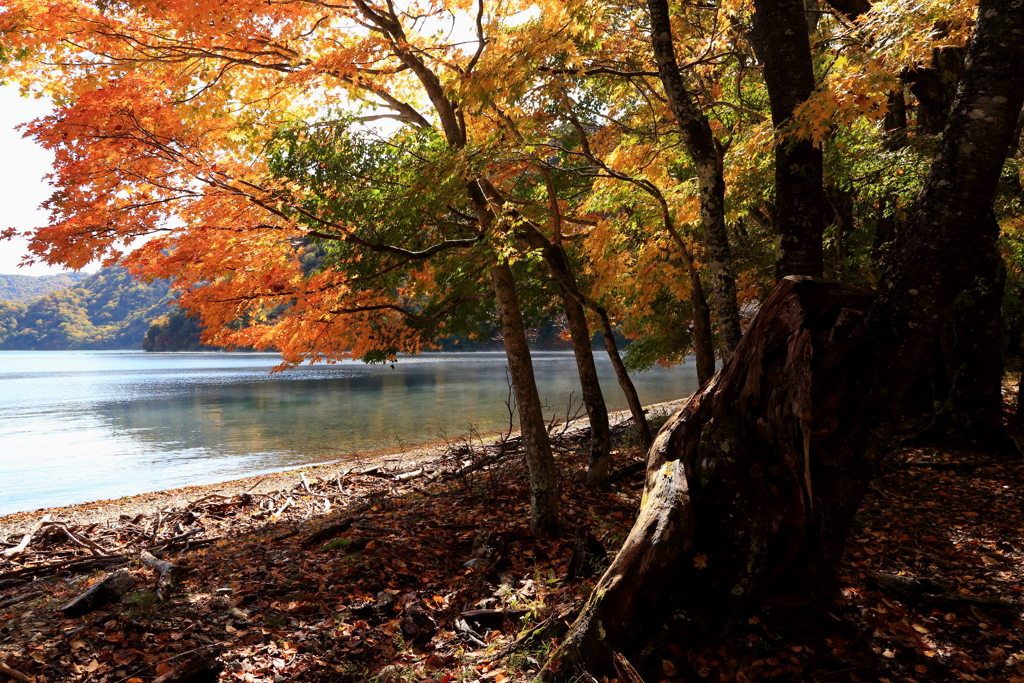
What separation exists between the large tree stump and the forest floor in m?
0.26

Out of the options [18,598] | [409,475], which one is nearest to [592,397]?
[409,475]

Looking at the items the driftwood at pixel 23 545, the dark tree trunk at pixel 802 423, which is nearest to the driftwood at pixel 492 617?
the dark tree trunk at pixel 802 423

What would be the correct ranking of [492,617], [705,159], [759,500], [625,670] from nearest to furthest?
[625,670], [759,500], [492,617], [705,159]

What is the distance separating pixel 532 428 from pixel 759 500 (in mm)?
3110

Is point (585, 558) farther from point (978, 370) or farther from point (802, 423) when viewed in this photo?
point (978, 370)

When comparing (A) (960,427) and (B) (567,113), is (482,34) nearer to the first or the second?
(B) (567,113)

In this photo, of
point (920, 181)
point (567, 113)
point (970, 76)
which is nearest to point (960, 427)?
point (920, 181)

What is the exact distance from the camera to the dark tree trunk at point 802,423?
3529 mm

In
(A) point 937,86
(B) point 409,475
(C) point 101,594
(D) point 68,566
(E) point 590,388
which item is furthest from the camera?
(B) point 409,475

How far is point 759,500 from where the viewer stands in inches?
156

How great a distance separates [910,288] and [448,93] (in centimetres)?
489

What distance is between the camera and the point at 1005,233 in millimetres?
10305

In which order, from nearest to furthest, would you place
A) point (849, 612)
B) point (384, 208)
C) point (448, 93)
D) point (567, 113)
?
point (849, 612)
point (448, 93)
point (384, 208)
point (567, 113)

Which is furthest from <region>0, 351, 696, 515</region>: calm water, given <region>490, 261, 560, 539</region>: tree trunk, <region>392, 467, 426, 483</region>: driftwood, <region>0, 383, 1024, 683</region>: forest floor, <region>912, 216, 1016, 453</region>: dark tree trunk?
<region>912, 216, 1016, 453</region>: dark tree trunk
